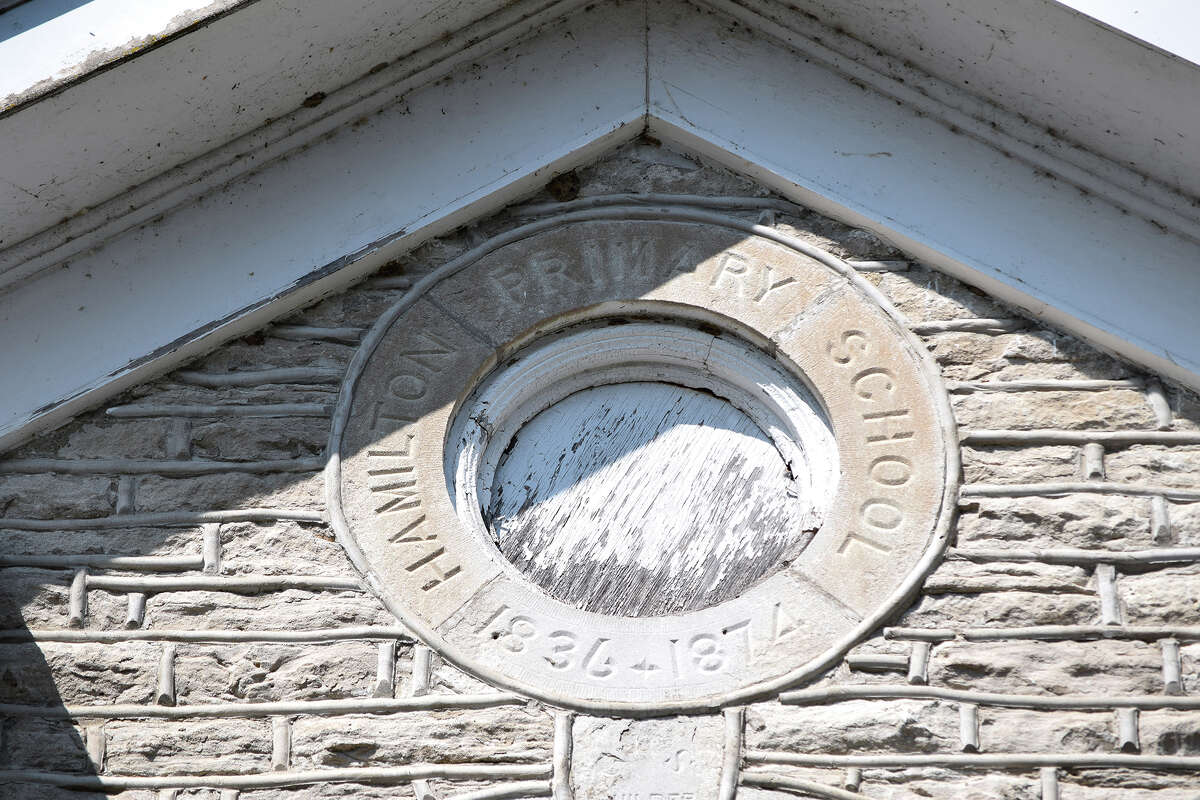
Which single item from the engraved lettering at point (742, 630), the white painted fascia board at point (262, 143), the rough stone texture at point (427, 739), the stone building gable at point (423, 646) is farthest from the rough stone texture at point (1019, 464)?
the white painted fascia board at point (262, 143)

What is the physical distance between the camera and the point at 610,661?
386cm

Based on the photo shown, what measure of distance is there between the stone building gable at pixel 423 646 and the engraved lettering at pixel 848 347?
16 cm

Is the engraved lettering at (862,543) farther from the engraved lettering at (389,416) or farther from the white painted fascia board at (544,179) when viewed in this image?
the engraved lettering at (389,416)

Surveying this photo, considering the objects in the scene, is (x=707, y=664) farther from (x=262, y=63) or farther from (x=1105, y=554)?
(x=262, y=63)

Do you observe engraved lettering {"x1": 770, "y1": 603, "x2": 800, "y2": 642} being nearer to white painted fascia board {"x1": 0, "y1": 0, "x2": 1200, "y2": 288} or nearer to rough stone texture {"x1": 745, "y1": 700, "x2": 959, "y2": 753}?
rough stone texture {"x1": 745, "y1": 700, "x2": 959, "y2": 753}

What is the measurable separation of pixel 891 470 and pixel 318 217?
1789mm

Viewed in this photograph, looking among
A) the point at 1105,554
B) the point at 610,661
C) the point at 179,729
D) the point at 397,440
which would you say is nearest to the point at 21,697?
the point at 179,729

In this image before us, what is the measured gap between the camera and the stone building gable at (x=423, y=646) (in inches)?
148

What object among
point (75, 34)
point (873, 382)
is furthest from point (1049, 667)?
point (75, 34)

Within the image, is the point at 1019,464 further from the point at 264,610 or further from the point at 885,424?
the point at 264,610

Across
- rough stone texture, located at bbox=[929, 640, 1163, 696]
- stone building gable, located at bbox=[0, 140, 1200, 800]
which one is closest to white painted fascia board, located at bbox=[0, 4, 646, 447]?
stone building gable, located at bbox=[0, 140, 1200, 800]

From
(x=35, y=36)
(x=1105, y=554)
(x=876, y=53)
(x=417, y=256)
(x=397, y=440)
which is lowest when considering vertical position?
(x=1105, y=554)

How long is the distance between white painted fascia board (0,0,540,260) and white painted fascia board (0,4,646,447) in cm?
14

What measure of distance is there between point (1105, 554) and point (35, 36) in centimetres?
307
